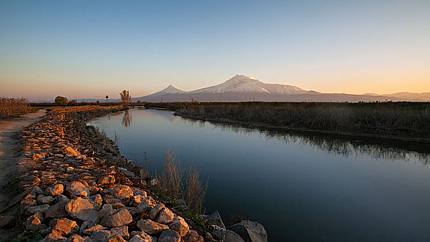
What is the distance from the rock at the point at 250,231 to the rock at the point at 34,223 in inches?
109

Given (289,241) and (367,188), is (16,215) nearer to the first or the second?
(289,241)

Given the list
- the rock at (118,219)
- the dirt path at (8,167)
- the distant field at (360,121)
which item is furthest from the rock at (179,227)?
the distant field at (360,121)

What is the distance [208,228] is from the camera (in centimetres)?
394

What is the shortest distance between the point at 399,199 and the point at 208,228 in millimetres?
5873

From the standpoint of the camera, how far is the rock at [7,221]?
124 inches

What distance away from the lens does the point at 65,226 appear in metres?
2.88

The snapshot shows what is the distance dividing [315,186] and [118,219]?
6458 millimetres

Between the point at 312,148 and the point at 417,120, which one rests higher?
the point at 417,120

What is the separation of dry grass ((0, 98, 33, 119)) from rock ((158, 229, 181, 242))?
19165 mm

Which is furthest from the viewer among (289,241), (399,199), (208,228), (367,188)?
(367,188)

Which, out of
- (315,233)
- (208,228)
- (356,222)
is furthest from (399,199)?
(208,228)

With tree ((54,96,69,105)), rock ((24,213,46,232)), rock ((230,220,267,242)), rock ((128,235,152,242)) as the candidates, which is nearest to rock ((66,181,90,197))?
rock ((24,213,46,232))

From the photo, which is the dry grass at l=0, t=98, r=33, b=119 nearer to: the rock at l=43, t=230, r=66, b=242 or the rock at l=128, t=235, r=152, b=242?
the rock at l=43, t=230, r=66, b=242

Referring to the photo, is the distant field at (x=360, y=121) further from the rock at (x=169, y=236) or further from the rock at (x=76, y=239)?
the rock at (x=76, y=239)
